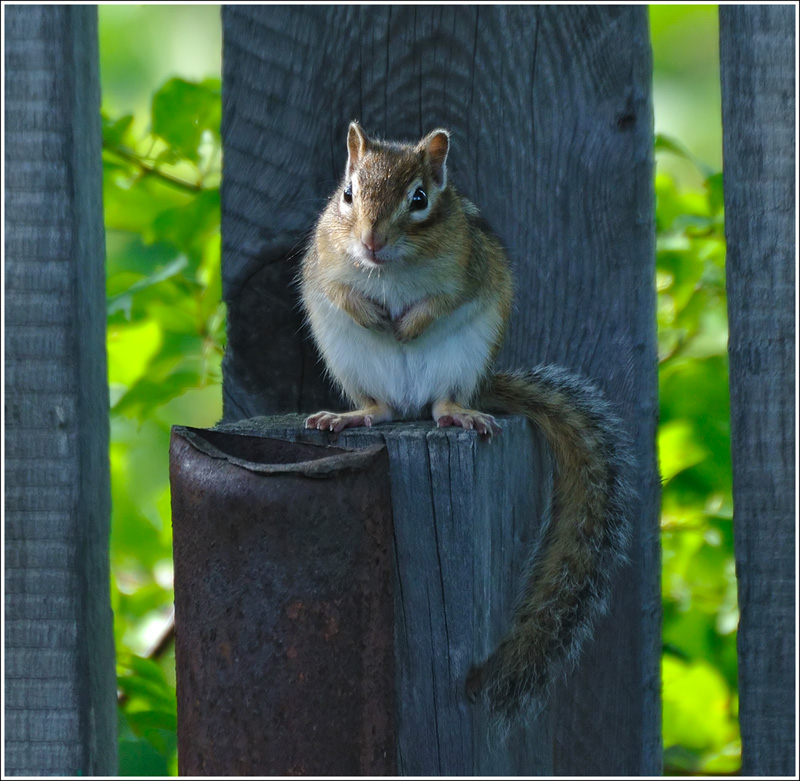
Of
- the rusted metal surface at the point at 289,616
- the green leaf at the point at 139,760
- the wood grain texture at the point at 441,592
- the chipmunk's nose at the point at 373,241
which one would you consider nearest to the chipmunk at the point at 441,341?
the chipmunk's nose at the point at 373,241

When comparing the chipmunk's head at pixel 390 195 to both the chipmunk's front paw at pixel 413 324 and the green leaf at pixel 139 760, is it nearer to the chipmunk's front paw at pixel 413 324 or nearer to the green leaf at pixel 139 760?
the chipmunk's front paw at pixel 413 324

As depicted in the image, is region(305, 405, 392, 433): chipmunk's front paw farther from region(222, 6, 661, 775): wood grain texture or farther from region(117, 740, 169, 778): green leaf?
region(117, 740, 169, 778): green leaf

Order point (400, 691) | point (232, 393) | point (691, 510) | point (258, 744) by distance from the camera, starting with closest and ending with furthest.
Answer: point (258, 744) → point (400, 691) → point (232, 393) → point (691, 510)

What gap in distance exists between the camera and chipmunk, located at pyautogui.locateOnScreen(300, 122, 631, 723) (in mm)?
1809

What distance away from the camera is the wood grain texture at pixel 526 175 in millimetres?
1870

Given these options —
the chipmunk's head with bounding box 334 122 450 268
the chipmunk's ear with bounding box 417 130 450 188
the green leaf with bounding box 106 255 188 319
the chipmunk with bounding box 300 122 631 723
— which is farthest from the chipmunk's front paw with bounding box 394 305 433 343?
the green leaf with bounding box 106 255 188 319

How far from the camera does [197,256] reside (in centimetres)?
210

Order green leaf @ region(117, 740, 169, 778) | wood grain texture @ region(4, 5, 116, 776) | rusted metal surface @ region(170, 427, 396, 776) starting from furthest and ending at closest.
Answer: green leaf @ region(117, 740, 169, 778), wood grain texture @ region(4, 5, 116, 776), rusted metal surface @ region(170, 427, 396, 776)

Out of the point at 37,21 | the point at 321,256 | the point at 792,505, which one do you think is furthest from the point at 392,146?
the point at 792,505

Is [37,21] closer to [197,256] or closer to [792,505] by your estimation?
[197,256]

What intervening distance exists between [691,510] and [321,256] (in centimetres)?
95

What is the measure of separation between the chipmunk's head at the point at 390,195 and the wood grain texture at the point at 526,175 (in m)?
0.08

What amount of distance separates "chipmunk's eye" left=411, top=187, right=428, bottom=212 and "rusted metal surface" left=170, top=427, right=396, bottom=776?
2.27 ft

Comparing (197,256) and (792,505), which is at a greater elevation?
(197,256)
